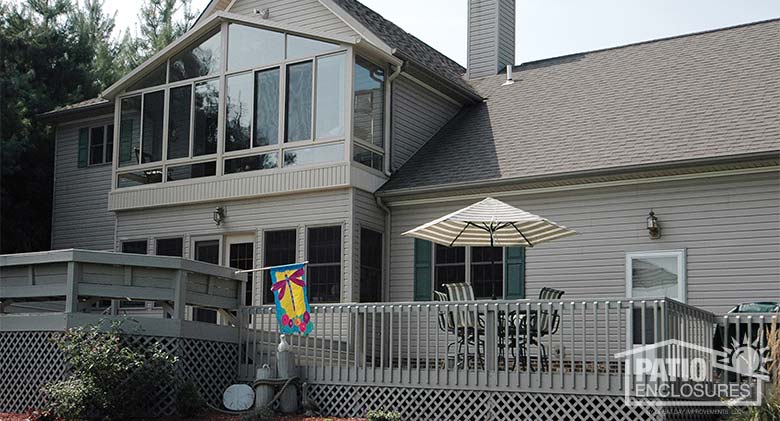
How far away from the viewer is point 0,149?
67.1 ft

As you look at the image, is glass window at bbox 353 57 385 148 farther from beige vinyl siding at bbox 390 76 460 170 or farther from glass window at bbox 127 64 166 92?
glass window at bbox 127 64 166 92

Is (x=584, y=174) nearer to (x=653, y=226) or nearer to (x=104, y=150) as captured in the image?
(x=653, y=226)

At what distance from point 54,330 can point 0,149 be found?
10624 millimetres

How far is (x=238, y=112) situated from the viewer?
15.5 metres

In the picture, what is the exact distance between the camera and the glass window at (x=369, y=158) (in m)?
14.5

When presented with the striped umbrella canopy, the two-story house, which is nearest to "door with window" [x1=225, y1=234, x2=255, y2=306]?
the two-story house

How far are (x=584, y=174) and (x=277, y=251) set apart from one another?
16.7ft

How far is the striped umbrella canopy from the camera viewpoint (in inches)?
432

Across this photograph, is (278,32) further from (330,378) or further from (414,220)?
(330,378)

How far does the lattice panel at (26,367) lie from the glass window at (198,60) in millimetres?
6051

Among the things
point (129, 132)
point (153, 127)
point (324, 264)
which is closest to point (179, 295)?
point (324, 264)

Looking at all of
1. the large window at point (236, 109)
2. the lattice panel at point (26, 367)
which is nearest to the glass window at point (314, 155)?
the large window at point (236, 109)

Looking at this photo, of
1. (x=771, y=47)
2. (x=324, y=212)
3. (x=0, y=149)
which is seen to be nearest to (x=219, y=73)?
(x=324, y=212)

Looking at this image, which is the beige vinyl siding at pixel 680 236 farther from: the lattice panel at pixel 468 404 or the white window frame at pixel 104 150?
the white window frame at pixel 104 150
